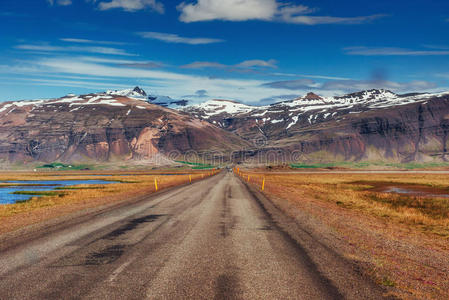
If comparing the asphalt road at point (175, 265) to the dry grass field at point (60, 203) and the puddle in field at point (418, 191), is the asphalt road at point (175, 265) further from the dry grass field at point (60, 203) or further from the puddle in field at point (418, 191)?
the puddle in field at point (418, 191)

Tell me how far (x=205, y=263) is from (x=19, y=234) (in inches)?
300

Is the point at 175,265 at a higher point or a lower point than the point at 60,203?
higher

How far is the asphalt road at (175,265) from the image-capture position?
7.02 meters

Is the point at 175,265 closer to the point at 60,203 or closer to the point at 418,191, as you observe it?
the point at 60,203

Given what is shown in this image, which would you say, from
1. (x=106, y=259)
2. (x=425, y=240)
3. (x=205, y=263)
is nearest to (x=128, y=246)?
(x=106, y=259)

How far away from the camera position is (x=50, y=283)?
737cm

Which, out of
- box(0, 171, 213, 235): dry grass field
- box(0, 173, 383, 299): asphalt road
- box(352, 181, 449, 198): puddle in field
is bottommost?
box(352, 181, 449, 198): puddle in field

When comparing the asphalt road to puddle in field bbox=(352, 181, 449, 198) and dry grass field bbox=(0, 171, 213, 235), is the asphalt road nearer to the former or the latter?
dry grass field bbox=(0, 171, 213, 235)

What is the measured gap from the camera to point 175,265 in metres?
8.66

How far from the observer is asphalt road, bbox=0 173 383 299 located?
702 cm

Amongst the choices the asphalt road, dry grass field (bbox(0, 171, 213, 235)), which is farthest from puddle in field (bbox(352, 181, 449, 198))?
the asphalt road

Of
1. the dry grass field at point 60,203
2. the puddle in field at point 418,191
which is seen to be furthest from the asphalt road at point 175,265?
the puddle in field at point 418,191

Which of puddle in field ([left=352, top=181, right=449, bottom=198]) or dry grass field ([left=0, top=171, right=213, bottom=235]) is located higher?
dry grass field ([left=0, top=171, right=213, bottom=235])

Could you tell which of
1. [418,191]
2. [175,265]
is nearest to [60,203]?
[175,265]
